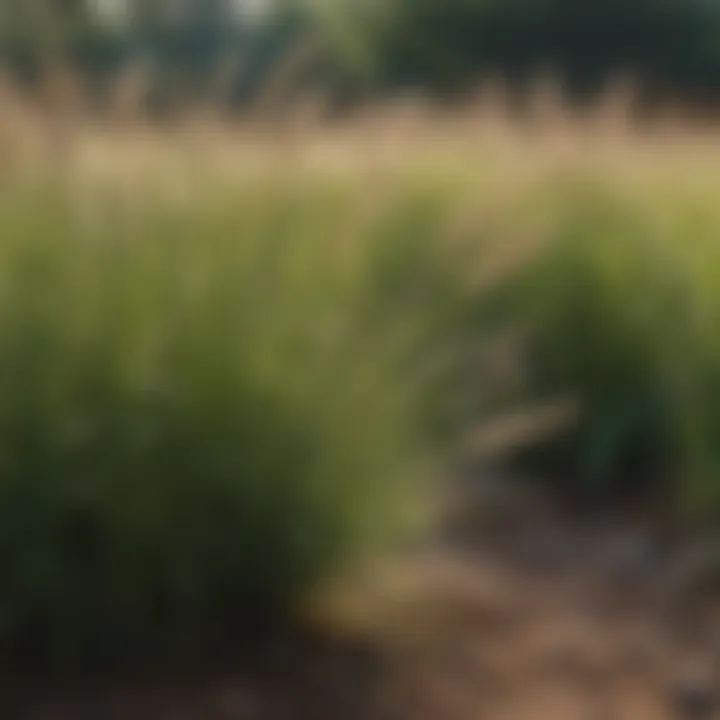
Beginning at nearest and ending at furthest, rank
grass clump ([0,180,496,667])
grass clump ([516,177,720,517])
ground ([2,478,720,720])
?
grass clump ([0,180,496,667]), ground ([2,478,720,720]), grass clump ([516,177,720,517])

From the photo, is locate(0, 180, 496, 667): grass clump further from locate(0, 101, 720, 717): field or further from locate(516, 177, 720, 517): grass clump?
locate(516, 177, 720, 517): grass clump

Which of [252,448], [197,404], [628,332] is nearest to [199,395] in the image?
[197,404]

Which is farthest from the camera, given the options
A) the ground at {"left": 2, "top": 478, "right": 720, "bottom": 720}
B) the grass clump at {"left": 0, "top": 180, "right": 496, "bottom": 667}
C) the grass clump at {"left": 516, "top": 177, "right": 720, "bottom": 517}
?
the grass clump at {"left": 516, "top": 177, "right": 720, "bottom": 517}

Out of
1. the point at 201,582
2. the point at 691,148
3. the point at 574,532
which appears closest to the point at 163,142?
the point at 201,582

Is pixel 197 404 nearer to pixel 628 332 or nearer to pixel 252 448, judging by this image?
pixel 252 448

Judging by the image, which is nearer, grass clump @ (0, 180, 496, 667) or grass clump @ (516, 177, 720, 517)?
grass clump @ (0, 180, 496, 667)

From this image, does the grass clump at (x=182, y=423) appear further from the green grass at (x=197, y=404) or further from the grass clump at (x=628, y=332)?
the grass clump at (x=628, y=332)

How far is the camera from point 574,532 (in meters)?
4.29

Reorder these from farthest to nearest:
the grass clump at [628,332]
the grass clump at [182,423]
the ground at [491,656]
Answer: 1. the grass clump at [628,332]
2. the ground at [491,656]
3. the grass clump at [182,423]

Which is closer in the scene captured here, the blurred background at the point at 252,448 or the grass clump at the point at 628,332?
the blurred background at the point at 252,448

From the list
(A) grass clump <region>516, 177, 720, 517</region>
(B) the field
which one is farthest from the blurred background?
(A) grass clump <region>516, 177, 720, 517</region>

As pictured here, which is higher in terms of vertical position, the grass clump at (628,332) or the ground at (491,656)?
the grass clump at (628,332)

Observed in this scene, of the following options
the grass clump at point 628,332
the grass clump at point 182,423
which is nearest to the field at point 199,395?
the grass clump at point 182,423

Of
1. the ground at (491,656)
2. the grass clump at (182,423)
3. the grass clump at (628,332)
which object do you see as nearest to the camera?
the grass clump at (182,423)
